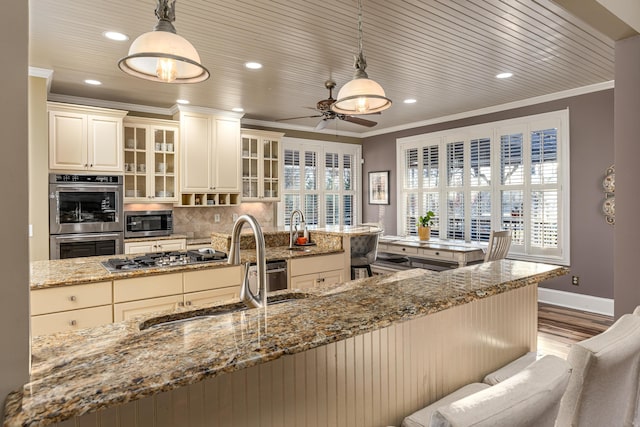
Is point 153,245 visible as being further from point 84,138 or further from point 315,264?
point 315,264

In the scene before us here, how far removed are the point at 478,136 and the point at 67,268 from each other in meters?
5.34

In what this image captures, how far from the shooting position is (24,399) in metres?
0.70

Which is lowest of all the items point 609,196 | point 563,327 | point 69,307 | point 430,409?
point 563,327

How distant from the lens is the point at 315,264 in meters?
3.54

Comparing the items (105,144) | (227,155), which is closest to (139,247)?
(105,144)

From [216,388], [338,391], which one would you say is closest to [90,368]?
[216,388]

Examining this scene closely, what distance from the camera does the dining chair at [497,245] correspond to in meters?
4.61

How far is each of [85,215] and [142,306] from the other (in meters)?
2.55

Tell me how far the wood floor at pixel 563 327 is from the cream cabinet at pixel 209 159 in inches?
167

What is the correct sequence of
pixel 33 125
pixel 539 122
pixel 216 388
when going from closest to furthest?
pixel 216 388
pixel 33 125
pixel 539 122

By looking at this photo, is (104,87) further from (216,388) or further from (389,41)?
(216,388)

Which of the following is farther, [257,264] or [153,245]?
[153,245]

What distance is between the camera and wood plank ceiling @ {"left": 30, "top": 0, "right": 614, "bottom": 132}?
2.80 metres

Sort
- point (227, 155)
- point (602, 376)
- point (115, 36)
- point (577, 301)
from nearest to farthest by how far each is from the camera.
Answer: point (602, 376), point (115, 36), point (577, 301), point (227, 155)
